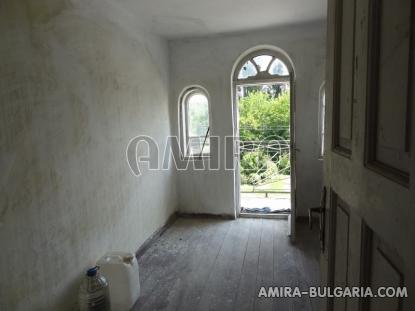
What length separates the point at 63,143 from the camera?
5.62ft

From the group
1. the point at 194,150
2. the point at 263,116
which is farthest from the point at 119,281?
the point at 263,116

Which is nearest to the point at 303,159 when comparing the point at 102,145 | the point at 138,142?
the point at 138,142

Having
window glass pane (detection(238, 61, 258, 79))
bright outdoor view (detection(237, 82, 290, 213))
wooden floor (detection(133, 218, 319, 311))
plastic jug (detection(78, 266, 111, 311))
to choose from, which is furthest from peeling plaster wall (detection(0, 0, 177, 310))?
bright outdoor view (detection(237, 82, 290, 213))

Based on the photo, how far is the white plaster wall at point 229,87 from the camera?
10.4 feet

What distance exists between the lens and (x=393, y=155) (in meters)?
0.52

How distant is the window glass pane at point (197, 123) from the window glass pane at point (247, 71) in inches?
22.2

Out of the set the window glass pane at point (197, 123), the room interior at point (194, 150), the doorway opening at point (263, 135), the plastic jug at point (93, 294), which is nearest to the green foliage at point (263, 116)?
the doorway opening at point (263, 135)

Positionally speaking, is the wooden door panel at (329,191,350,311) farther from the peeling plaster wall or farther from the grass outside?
the grass outside

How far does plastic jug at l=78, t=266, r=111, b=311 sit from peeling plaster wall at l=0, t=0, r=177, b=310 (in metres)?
0.13

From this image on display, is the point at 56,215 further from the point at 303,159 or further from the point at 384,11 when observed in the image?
the point at 303,159

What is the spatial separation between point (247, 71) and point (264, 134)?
2540 millimetres

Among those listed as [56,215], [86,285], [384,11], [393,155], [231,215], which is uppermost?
[384,11]

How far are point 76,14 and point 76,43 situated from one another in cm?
19

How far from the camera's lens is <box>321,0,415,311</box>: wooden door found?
0.47 metres
